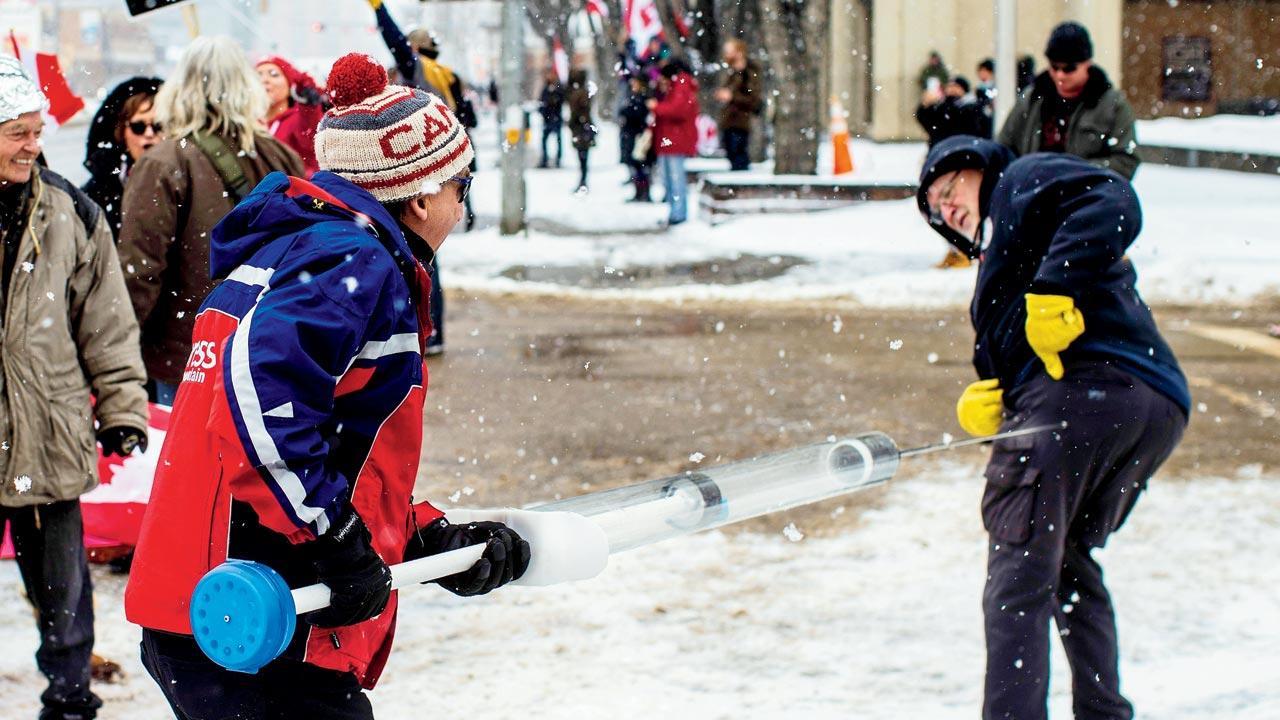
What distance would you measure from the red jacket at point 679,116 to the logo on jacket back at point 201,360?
14.9m

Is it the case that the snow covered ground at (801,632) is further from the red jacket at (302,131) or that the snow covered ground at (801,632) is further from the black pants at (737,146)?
the black pants at (737,146)

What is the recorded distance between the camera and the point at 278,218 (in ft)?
7.62

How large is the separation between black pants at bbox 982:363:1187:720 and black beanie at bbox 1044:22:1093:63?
3.58m

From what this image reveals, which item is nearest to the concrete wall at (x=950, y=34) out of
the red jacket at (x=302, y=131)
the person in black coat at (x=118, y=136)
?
the red jacket at (x=302, y=131)

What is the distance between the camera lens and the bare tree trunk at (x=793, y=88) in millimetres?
19438

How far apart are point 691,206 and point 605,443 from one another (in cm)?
1302

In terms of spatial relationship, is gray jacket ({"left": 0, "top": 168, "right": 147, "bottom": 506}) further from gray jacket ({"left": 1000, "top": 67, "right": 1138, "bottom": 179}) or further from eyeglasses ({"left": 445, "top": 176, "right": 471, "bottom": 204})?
gray jacket ({"left": 1000, "top": 67, "right": 1138, "bottom": 179})

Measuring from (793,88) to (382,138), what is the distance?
17572 mm

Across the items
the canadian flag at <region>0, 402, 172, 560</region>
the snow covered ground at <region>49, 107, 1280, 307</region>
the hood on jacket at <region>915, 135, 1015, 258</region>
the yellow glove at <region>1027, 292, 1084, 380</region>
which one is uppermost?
the hood on jacket at <region>915, 135, 1015, 258</region>

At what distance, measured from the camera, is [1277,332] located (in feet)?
32.7

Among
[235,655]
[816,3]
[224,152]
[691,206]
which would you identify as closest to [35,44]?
[224,152]

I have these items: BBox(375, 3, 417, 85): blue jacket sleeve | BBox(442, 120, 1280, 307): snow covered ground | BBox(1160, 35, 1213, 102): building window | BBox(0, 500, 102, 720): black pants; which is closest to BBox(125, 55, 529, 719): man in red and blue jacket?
BBox(0, 500, 102, 720): black pants

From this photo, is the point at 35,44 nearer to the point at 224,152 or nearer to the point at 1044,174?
the point at 224,152

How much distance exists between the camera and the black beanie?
673cm
